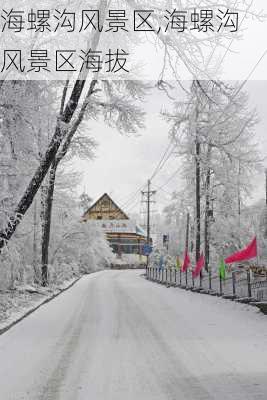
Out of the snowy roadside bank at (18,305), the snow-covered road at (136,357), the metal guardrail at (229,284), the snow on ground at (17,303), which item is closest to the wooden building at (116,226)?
the metal guardrail at (229,284)

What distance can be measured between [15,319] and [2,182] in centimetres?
414

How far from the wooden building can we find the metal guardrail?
67.1 m

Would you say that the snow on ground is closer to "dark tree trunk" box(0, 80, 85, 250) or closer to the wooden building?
"dark tree trunk" box(0, 80, 85, 250)

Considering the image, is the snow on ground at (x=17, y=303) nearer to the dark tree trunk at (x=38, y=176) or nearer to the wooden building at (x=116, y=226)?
the dark tree trunk at (x=38, y=176)

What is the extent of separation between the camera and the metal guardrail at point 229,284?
14702 millimetres

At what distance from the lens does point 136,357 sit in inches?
310

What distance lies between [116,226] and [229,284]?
80.8m

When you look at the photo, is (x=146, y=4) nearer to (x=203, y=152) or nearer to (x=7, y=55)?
(x=7, y=55)

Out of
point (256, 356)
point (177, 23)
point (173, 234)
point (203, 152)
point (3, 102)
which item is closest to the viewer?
point (256, 356)

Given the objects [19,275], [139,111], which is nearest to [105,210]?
[19,275]

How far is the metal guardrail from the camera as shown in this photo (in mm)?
14702

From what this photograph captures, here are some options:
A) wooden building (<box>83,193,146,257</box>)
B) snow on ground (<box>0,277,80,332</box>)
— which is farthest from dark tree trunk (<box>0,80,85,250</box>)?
wooden building (<box>83,193,146,257</box>)

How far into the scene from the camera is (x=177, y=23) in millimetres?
11641

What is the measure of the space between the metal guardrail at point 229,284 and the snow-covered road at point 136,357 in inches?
49.2
